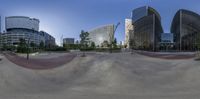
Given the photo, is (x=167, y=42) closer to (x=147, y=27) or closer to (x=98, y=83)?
(x=147, y=27)

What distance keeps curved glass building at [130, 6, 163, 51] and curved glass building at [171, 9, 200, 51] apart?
343 inches

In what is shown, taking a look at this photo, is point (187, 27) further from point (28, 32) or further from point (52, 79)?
point (52, 79)

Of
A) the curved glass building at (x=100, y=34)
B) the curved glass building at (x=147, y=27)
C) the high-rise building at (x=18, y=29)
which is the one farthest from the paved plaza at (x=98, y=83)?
the curved glass building at (x=100, y=34)

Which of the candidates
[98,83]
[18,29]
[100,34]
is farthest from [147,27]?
[98,83]

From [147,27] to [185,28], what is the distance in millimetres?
17097

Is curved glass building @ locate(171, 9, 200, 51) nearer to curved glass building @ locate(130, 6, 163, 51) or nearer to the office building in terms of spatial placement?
the office building

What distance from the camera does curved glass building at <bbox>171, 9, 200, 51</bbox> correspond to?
11612 centimetres

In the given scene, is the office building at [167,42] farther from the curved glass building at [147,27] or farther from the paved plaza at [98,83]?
the paved plaza at [98,83]

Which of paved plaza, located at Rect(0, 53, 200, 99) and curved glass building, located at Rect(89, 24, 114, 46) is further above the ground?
curved glass building, located at Rect(89, 24, 114, 46)

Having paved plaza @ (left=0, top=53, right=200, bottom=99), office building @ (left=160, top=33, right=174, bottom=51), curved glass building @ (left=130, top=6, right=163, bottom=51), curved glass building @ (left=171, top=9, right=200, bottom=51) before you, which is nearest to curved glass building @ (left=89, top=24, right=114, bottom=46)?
curved glass building @ (left=130, top=6, right=163, bottom=51)

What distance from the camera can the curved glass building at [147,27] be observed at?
403ft

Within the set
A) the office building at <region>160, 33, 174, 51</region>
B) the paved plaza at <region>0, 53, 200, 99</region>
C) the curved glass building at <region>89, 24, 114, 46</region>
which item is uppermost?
the curved glass building at <region>89, 24, 114, 46</region>

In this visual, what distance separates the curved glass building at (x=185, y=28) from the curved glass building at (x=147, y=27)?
343 inches

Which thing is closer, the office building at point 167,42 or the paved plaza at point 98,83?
the paved plaza at point 98,83
